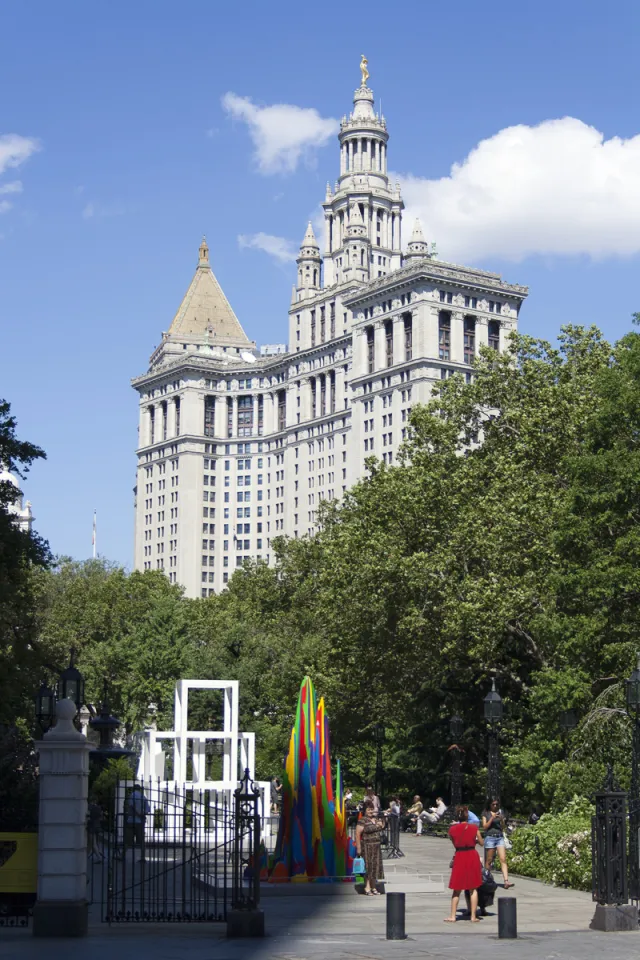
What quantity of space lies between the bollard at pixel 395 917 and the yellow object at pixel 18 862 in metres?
5.55

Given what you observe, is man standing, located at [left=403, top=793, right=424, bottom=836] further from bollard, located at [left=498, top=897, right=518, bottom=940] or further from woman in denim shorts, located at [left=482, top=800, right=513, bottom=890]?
bollard, located at [left=498, top=897, right=518, bottom=940]

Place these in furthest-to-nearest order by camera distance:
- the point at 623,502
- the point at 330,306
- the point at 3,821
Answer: the point at 330,306 → the point at 623,502 → the point at 3,821

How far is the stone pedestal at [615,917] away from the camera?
22.2 m

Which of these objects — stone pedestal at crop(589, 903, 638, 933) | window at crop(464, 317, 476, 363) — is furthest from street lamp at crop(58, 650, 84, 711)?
window at crop(464, 317, 476, 363)

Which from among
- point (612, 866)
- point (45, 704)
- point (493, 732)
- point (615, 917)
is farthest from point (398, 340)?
point (615, 917)

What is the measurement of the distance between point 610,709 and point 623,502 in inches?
248

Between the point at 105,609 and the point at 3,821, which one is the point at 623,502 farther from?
the point at 105,609

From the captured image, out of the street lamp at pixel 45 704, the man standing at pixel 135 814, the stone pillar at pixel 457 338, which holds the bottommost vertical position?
the man standing at pixel 135 814

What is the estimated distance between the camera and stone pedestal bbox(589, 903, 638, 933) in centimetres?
2216

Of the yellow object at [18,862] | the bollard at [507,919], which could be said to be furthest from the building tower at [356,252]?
the bollard at [507,919]

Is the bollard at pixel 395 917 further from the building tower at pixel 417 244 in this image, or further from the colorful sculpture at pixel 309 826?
the building tower at pixel 417 244

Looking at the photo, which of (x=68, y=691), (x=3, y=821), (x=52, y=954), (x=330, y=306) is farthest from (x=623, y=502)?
(x=330, y=306)

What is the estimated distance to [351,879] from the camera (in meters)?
29.4

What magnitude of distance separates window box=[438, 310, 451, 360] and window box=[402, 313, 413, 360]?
3.51 m
